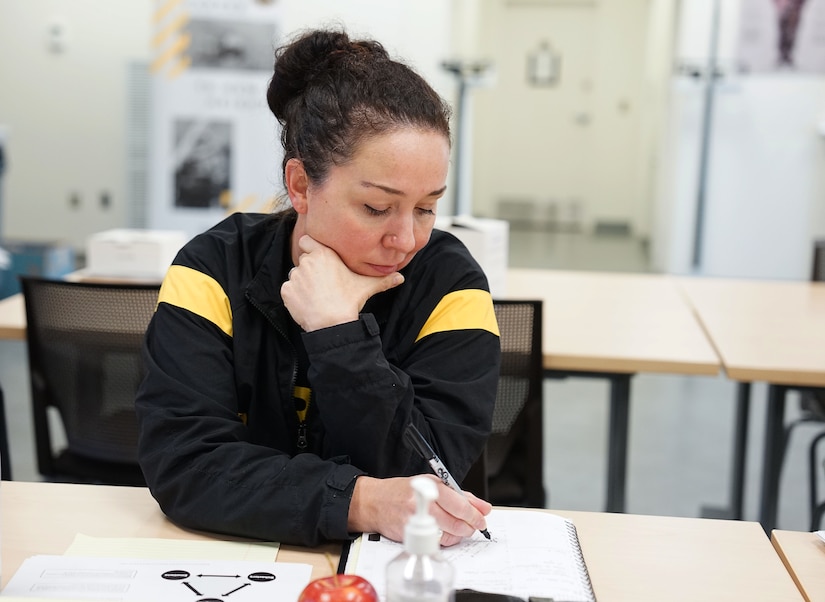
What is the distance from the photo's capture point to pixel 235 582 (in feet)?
3.13

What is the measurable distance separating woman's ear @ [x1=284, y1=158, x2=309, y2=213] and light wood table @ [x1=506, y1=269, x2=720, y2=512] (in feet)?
3.13

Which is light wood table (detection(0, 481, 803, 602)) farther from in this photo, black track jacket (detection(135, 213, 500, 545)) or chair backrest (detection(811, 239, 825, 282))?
chair backrest (detection(811, 239, 825, 282))

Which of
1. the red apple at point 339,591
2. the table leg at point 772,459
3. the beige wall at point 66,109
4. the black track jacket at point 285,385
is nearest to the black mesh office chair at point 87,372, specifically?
the black track jacket at point 285,385

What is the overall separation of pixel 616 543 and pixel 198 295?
24.6 inches

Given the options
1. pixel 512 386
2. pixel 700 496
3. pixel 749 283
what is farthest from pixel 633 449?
pixel 512 386

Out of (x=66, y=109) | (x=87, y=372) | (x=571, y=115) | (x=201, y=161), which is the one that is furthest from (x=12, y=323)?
(x=571, y=115)

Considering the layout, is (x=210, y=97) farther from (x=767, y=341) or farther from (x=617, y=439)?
(x=767, y=341)

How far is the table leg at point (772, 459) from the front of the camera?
2.21 m

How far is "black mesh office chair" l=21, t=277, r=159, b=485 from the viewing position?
1936 mm

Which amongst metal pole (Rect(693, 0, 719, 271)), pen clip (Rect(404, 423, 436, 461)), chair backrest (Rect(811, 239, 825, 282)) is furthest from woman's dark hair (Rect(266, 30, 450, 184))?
metal pole (Rect(693, 0, 719, 271))

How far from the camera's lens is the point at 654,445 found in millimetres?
3654

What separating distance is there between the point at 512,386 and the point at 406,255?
0.79 meters

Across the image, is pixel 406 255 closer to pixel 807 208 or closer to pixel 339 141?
pixel 339 141

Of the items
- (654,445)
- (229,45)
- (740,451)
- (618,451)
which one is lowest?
(654,445)
